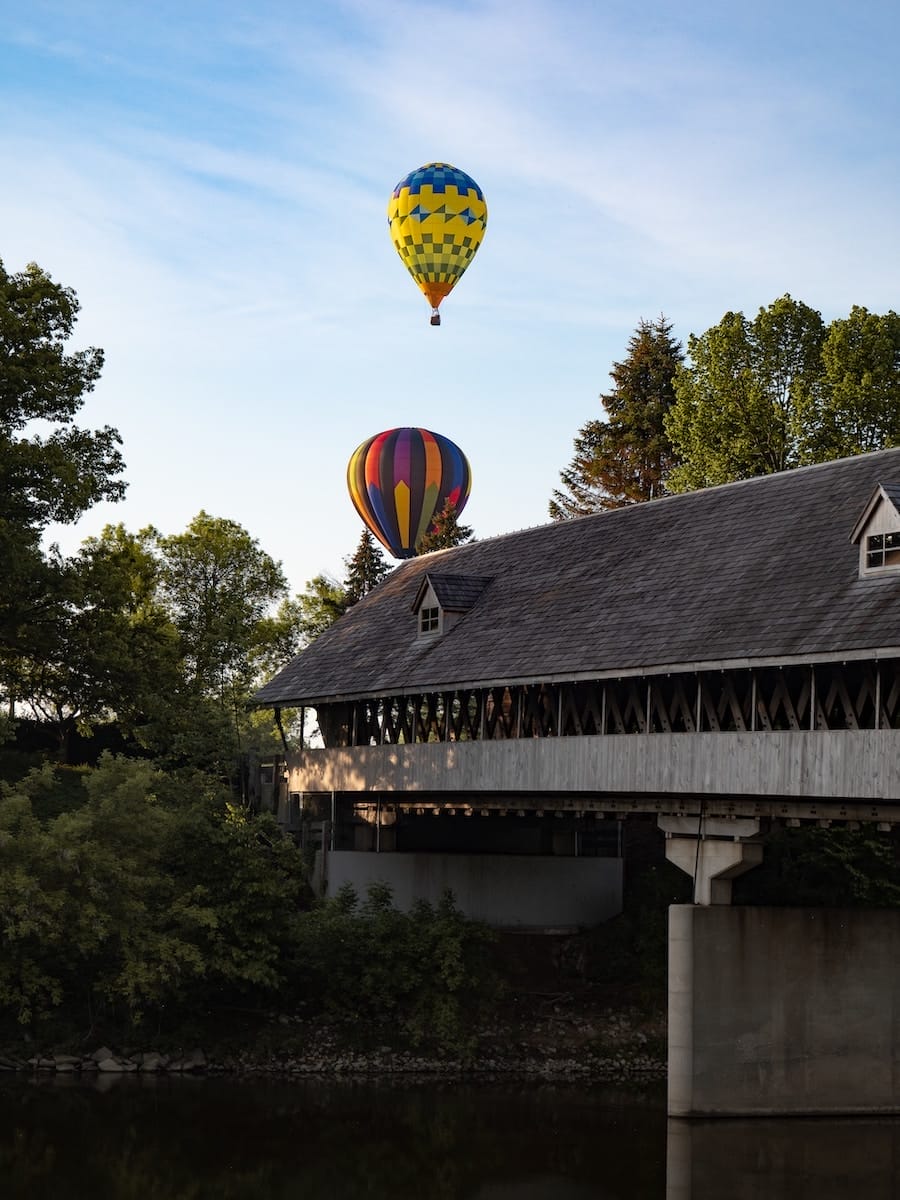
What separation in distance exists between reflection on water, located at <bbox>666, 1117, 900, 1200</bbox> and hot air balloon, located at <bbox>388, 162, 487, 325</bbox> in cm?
3028

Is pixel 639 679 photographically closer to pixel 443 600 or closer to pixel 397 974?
pixel 443 600

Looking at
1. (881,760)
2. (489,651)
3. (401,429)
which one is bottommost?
(881,760)

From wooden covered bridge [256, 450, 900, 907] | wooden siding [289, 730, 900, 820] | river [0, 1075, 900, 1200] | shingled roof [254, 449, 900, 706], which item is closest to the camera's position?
river [0, 1075, 900, 1200]

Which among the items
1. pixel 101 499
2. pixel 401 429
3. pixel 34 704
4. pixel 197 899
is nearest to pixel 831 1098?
pixel 197 899

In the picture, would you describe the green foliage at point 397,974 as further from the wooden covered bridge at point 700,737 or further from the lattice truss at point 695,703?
the lattice truss at point 695,703

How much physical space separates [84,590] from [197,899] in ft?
38.0

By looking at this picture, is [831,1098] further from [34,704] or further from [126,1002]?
[34,704]

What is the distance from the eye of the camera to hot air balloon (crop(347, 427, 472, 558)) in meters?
60.5

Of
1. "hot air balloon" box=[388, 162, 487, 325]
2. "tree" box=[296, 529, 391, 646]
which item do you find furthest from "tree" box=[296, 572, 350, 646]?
"hot air balloon" box=[388, 162, 487, 325]

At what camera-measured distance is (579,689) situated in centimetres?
3127

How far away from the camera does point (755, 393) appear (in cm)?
4925

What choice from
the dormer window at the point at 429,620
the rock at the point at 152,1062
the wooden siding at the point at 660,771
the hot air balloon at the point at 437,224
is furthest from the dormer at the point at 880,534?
the hot air balloon at the point at 437,224

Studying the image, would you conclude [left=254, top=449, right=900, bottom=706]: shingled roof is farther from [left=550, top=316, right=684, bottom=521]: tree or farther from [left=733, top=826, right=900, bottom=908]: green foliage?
[left=550, top=316, right=684, bottom=521]: tree

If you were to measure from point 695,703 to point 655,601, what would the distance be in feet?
6.21
